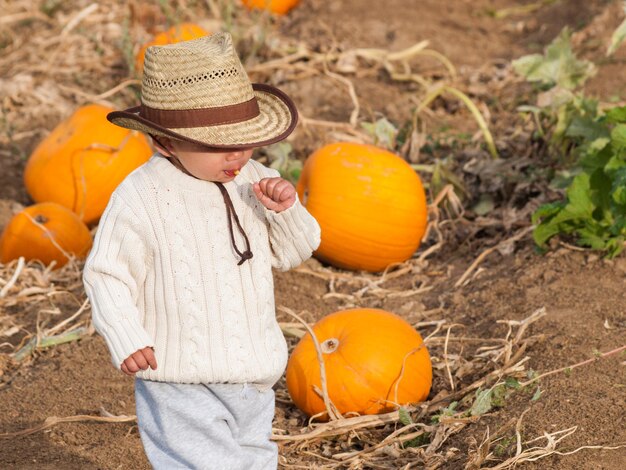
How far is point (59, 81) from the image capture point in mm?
8148

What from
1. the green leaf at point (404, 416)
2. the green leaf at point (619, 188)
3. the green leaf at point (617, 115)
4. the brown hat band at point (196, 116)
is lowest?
the green leaf at point (404, 416)

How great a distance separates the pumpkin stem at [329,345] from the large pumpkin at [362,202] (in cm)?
121

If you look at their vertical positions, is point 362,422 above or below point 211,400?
below

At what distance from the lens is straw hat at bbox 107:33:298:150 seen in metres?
2.91

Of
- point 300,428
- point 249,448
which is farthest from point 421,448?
point 249,448

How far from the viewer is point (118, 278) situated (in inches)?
115

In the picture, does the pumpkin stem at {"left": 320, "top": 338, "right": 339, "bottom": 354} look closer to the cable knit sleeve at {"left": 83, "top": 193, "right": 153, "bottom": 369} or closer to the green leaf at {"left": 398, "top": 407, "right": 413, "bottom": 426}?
the green leaf at {"left": 398, "top": 407, "right": 413, "bottom": 426}

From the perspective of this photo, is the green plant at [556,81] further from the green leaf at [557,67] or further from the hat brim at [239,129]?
the hat brim at [239,129]

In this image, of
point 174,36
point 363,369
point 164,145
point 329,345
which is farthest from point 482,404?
point 174,36

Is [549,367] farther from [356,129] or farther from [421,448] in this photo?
[356,129]

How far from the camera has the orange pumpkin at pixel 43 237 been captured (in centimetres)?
561

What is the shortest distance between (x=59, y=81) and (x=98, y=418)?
4.69 meters

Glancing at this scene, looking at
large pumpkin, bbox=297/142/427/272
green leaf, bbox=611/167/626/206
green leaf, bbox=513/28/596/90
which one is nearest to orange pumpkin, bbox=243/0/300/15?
green leaf, bbox=513/28/596/90

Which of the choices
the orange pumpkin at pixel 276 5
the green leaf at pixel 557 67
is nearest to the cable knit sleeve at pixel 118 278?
the green leaf at pixel 557 67
